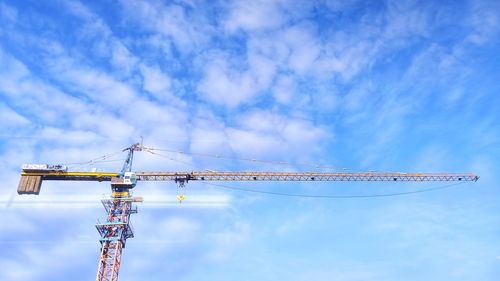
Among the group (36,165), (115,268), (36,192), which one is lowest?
(115,268)

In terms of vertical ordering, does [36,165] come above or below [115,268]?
above

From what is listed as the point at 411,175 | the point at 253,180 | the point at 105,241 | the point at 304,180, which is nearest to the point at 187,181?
the point at 253,180

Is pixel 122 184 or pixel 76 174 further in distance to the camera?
pixel 122 184

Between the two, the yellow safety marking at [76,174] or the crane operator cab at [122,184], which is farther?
the crane operator cab at [122,184]

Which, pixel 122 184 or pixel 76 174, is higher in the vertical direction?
pixel 76 174

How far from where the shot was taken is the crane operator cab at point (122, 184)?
11331 cm

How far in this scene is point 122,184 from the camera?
11325 cm

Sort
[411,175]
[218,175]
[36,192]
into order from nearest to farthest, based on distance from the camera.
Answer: [36,192] → [218,175] → [411,175]

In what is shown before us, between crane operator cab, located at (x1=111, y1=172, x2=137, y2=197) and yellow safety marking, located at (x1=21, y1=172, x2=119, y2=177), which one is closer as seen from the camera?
yellow safety marking, located at (x1=21, y1=172, x2=119, y2=177)

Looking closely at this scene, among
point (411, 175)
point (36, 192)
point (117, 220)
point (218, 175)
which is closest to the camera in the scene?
point (36, 192)

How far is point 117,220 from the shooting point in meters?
111

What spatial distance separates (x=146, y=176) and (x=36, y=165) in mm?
28928

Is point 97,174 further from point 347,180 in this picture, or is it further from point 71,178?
point 347,180

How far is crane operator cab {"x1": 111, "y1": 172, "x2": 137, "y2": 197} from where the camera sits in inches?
4461
